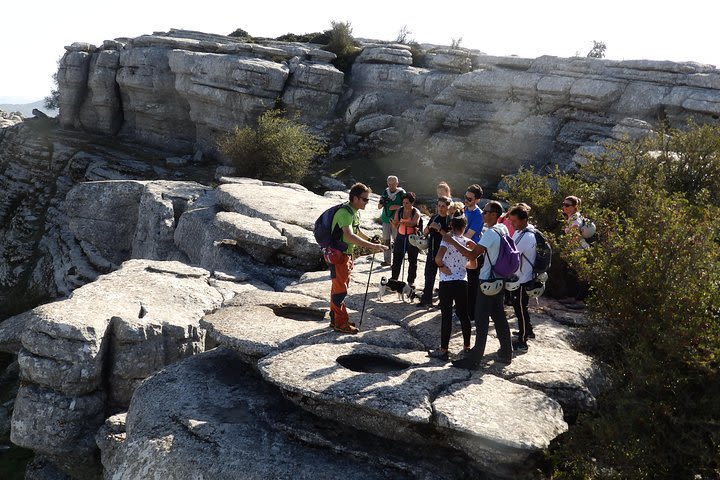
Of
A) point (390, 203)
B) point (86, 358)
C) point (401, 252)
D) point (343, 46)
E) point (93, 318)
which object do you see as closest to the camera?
point (86, 358)

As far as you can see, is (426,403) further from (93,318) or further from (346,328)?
(93,318)

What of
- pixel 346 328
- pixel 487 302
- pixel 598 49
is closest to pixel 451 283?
pixel 487 302

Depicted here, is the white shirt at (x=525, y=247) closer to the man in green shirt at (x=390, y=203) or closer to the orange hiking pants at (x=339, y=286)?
the orange hiking pants at (x=339, y=286)

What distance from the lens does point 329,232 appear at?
845 cm

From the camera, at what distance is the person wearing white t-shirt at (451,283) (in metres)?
8.02

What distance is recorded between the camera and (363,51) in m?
39.1

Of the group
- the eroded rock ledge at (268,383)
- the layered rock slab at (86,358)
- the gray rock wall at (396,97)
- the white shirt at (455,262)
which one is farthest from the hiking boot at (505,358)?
the gray rock wall at (396,97)

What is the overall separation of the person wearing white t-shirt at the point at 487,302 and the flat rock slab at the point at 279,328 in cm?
118

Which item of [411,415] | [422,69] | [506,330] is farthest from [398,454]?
[422,69]

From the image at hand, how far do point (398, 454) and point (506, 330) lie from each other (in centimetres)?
232

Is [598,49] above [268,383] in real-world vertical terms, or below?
above

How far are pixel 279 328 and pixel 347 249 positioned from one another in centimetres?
177

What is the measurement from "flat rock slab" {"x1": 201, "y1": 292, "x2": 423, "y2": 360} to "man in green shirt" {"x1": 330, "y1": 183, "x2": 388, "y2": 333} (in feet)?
0.75

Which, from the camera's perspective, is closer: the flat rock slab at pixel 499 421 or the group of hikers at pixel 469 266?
the flat rock slab at pixel 499 421
